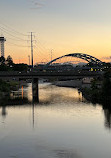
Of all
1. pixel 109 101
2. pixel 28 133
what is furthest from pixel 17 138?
pixel 109 101

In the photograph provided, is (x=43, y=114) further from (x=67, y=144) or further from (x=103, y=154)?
(x=103, y=154)

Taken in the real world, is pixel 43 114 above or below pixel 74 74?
A: below

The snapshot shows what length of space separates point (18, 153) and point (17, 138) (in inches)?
202

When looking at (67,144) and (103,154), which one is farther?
(67,144)

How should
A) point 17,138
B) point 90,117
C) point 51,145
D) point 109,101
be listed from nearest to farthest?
point 51,145
point 17,138
point 90,117
point 109,101

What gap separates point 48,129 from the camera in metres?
33.4

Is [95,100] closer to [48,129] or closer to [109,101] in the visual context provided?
[109,101]

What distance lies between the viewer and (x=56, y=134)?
30.9 meters

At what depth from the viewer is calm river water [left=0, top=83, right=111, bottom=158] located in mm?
24469

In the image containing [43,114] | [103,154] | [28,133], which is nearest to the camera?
[103,154]

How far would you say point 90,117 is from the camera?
4069 cm

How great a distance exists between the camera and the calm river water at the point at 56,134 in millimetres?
24469

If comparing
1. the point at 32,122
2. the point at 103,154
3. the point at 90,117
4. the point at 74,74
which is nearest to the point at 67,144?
the point at 103,154

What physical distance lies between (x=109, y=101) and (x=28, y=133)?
2795 centimetres
